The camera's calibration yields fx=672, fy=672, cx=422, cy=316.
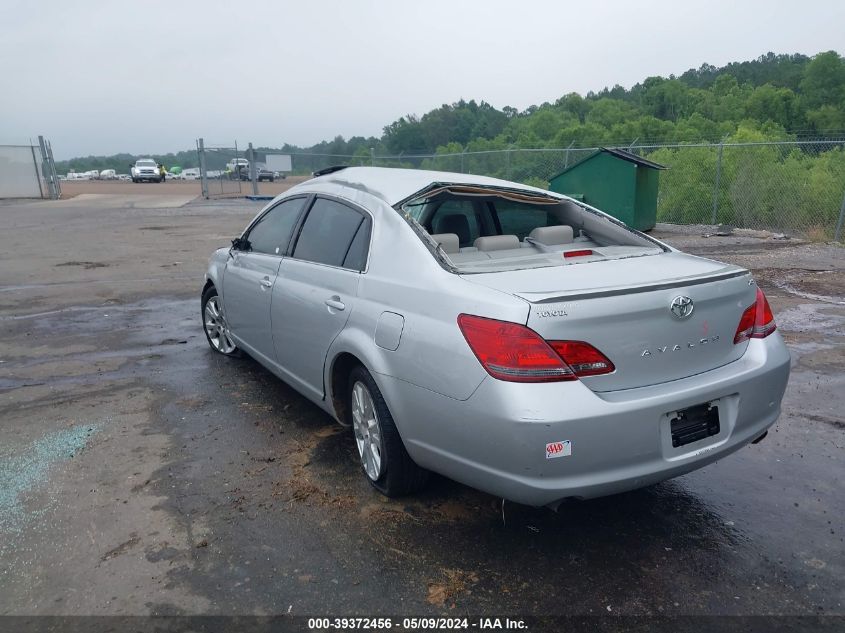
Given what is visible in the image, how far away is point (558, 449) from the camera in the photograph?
2.60 meters

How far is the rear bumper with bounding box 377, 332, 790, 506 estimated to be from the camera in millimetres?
2613

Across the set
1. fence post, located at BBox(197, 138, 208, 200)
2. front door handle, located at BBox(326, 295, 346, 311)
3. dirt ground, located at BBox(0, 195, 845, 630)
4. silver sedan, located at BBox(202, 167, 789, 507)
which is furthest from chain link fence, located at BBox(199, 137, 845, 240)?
fence post, located at BBox(197, 138, 208, 200)

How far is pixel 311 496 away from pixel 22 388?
3152 millimetres

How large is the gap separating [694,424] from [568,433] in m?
0.68

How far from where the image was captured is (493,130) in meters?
68.3

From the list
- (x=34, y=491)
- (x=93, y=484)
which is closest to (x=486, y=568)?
(x=93, y=484)

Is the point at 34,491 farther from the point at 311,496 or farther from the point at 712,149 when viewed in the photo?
the point at 712,149

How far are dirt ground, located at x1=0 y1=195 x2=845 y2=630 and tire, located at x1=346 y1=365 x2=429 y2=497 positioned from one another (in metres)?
0.12

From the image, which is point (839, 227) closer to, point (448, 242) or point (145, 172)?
point (448, 242)

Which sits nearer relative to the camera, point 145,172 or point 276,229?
point 276,229

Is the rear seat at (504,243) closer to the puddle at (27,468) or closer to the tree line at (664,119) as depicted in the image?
the puddle at (27,468)

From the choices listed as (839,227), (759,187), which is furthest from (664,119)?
(839,227)

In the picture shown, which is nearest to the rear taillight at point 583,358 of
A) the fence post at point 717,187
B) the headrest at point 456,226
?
the headrest at point 456,226

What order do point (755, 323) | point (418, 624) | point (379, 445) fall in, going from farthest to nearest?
point (379, 445) → point (755, 323) → point (418, 624)
